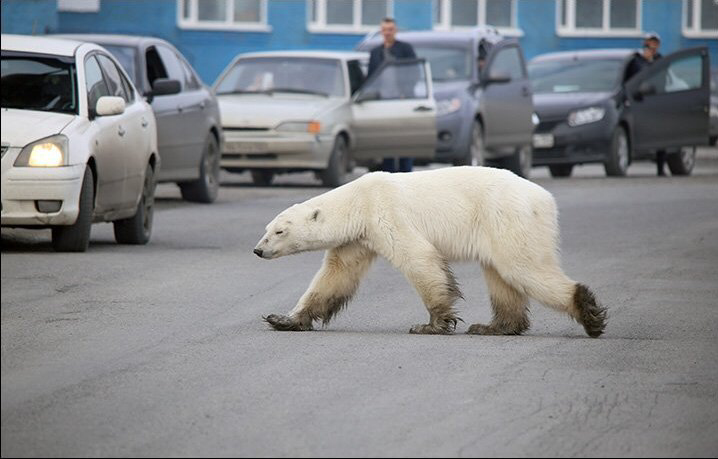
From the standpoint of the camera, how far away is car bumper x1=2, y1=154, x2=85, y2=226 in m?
13.0

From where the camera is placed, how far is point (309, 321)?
9.76m

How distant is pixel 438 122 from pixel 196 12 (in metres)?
19.4

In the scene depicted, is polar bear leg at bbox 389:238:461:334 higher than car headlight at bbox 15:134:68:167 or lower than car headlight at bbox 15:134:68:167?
lower

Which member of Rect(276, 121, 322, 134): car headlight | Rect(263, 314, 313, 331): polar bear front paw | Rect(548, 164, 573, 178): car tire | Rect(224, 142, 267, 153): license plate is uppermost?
Rect(263, 314, 313, 331): polar bear front paw

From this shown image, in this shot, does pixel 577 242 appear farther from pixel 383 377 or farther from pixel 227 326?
pixel 383 377

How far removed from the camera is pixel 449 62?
82.8 feet

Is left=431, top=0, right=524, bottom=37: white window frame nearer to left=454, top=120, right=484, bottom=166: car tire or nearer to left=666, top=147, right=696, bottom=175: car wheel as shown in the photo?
left=666, top=147, right=696, bottom=175: car wheel

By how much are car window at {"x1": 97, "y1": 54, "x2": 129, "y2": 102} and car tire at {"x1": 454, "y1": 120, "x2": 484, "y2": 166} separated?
973 cm

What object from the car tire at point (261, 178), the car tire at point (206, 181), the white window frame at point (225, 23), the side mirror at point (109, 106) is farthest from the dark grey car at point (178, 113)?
the white window frame at point (225, 23)

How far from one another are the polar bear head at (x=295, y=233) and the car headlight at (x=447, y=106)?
1455 centimetres

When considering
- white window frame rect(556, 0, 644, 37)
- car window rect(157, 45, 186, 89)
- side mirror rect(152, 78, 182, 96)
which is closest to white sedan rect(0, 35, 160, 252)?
side mirror rect(152, 78, 182, 96)

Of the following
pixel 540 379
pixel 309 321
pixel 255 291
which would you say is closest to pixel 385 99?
pixel 255 291

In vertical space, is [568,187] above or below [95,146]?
below

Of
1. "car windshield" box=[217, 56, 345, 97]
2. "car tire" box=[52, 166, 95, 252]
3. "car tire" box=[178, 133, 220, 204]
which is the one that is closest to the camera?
"car tire" box=[52, 166, 95, 252]
